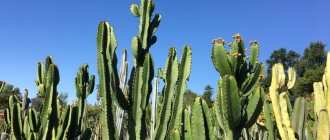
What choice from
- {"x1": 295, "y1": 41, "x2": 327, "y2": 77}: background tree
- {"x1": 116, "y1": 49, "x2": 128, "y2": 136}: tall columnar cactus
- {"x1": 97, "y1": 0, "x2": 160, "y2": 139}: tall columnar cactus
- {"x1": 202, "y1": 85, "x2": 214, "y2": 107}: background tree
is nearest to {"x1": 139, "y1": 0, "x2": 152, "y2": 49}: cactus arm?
{"x1": 97, "y1": 0, "x2": 160, "y2": 139}: tall columnar cactus

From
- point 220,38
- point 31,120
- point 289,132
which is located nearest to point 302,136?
point 289,132

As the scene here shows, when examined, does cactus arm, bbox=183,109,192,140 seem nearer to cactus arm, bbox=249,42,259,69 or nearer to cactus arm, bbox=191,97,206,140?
cactus arm, bbox=191,97,206,140

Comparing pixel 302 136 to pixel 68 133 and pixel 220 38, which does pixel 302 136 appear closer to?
pixel 220 38

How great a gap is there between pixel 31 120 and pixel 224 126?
1.76 m

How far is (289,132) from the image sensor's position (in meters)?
1.90

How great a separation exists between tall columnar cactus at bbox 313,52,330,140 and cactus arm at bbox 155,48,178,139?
0.93 m

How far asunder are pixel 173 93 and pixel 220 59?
0.44 meters

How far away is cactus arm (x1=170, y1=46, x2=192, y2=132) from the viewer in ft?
8.20

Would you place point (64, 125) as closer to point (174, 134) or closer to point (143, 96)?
point (143, 96)

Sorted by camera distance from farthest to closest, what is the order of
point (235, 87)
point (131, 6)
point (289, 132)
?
point (131, 6) < point (235, 87) < point (289, 132)

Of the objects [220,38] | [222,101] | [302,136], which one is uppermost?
[220,38]

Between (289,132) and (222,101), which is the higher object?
(222,101)

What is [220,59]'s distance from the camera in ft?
8.87

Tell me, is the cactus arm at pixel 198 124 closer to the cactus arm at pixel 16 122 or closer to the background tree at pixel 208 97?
the cactus arm at pixel 16 122
